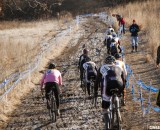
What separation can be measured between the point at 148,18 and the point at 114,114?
1058 inches

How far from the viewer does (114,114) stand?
33.8 feet

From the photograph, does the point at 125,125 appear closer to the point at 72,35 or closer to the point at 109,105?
the point at 109,105

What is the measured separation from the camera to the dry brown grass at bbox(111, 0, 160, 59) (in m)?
26.8

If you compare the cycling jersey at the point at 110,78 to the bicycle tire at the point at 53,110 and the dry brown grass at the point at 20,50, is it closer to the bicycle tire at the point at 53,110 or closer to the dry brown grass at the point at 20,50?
the bicycle tire at the point at 53,110

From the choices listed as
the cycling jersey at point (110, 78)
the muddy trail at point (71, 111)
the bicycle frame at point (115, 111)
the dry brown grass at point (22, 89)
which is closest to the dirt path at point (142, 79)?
the muddy trail at point (71, 111)

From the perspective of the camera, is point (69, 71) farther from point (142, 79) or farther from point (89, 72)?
point (89, 72)

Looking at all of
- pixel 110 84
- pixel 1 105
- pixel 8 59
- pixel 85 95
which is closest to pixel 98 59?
pixel 8 59

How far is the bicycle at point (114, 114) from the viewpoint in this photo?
9.99 m

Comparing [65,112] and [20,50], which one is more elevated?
[20,50]

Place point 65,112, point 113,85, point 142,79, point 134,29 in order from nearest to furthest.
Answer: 1. point 113,85
2. point 65,112
3. point 142,79
4. point 134,29

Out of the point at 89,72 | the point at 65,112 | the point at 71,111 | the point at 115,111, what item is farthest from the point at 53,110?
the point at 115,111

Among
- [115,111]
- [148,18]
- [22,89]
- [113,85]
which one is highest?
[148,18]

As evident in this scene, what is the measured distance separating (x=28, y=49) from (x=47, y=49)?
5.60ft

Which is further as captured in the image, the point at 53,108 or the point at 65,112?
the point at 65,112
